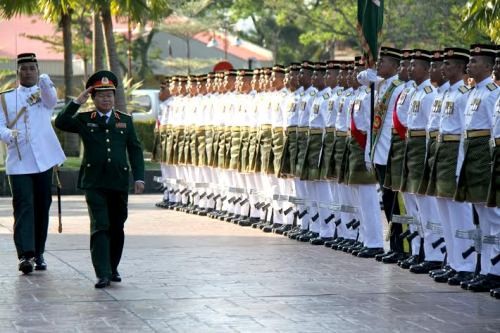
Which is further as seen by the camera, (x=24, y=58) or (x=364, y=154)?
(x=364, y=154)

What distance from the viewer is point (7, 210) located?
75.5ft

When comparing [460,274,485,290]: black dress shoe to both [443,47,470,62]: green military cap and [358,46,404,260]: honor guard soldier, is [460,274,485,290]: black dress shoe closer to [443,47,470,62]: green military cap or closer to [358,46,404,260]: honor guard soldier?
[443,47,470,62]: green military cap

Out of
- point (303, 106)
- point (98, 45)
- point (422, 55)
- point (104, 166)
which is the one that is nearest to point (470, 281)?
point (422, 55)

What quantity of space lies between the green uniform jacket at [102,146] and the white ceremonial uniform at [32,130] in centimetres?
97

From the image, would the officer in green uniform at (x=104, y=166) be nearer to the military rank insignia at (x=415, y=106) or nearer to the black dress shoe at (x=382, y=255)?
the military rank insignia at (x=415, y=106)

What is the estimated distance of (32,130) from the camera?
45.2 feet

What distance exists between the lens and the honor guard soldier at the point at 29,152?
13578mm

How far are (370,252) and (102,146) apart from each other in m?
3.63

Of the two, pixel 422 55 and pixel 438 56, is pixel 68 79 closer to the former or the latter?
pixel 422 55

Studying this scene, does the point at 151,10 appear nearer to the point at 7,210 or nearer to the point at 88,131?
the point at 7,210

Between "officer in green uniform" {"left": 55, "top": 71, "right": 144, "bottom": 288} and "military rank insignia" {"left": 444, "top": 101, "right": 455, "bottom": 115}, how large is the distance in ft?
8.98

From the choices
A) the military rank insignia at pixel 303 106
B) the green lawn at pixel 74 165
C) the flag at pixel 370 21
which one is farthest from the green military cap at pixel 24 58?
the green lawn at pixel 74 165

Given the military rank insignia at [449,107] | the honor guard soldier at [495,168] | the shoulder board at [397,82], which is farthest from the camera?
the shoulder board at [397,82]

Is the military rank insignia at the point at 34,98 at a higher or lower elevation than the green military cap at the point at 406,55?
lower
